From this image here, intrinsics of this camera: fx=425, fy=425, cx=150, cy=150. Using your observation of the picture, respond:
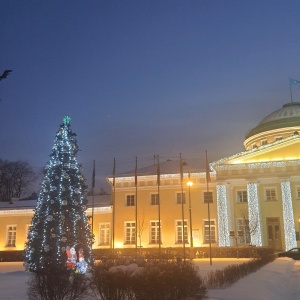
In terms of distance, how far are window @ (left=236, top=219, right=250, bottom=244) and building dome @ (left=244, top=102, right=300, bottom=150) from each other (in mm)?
13864

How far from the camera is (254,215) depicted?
37.2 metres

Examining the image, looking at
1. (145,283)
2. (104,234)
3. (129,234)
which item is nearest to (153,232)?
(129,234)

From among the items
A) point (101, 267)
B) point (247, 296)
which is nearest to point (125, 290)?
point (101, 267)

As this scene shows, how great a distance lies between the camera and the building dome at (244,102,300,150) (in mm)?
49125

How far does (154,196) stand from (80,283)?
32.2 meters

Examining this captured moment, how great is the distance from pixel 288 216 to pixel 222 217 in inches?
219

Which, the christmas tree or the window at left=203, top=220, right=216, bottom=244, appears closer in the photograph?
the christmas tree

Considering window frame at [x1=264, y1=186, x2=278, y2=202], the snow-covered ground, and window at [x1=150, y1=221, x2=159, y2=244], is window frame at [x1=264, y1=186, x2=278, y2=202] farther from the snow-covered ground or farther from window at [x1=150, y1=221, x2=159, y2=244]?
the snow-covered ground

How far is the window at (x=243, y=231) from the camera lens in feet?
126

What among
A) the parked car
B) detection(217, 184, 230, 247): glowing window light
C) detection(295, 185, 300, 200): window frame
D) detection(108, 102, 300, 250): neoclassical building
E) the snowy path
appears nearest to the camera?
the snowy path

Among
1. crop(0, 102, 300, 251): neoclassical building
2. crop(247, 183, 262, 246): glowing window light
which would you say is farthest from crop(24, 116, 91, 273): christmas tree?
crop(247, 183, 262, 246): glowing window light

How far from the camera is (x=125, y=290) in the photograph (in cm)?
996

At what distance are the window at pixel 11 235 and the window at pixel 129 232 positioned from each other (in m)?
11.4

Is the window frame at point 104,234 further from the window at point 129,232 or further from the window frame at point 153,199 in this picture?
the window frame at point 153,199
